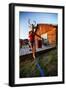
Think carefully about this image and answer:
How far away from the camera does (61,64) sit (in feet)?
5.01

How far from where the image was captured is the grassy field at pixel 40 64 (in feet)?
4.75

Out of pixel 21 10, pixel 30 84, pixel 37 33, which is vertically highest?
pixel 21 10

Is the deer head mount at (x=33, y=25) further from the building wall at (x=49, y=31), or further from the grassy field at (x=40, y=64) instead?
the grassy field at (x=40, y=64)

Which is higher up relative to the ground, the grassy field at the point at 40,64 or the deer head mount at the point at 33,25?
the deer head mount at the point at 33,25

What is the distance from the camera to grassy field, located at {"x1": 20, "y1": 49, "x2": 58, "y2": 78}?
1.45 m

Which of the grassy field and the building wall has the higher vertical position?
the building wall

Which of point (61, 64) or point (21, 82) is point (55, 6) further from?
point (21, 82)

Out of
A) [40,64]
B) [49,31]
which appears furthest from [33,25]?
[40,64]

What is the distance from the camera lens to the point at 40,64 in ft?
4.86

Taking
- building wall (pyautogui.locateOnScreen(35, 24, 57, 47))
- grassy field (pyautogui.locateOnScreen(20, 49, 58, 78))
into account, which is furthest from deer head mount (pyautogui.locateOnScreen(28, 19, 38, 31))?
grassy field (pyautogui.locateOnScreen(20, 49, 58, 78))

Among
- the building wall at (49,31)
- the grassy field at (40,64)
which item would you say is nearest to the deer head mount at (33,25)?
the building wall at (49,31)

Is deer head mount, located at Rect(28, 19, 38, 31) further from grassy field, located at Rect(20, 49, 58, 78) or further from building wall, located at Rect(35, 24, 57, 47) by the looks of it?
grassy field, located at Rect(20, 49, 58, 78)
